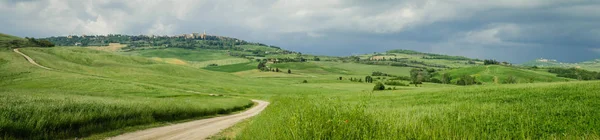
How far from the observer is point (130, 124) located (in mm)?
28078

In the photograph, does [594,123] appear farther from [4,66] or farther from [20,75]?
[4,66]

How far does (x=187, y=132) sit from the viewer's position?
26.0m

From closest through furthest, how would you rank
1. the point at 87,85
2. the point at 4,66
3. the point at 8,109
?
the point at 8,109, the point at 87,85, the point at 4,66

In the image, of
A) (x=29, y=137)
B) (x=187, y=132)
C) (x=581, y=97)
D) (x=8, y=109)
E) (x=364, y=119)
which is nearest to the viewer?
(x=364, y=119)

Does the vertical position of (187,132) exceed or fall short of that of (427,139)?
it falls short

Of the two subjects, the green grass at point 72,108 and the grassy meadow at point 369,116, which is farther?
the green grass at point 72,108

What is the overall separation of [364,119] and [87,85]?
244ft

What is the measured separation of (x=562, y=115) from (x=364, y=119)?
8190 millimetres

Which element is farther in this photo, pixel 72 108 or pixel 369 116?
pixel 72 108

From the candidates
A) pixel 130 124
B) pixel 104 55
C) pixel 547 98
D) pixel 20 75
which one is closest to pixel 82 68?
pixel 20 75

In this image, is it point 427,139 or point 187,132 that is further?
point 187,132

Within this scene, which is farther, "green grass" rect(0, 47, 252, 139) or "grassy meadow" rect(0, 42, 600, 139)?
"green grass" rect(0, 47, 252, 139)

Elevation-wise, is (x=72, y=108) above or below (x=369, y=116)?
below

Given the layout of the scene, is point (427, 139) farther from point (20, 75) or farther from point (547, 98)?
point (20, 75)
